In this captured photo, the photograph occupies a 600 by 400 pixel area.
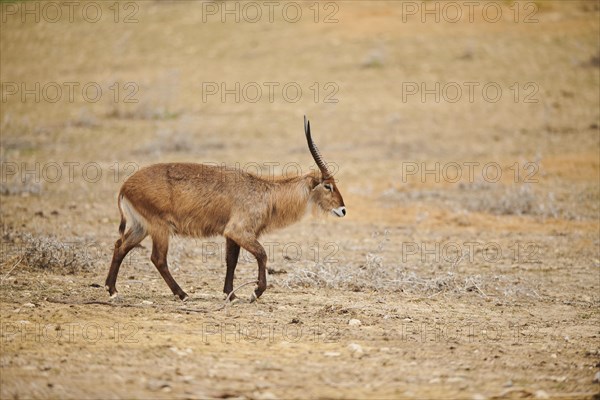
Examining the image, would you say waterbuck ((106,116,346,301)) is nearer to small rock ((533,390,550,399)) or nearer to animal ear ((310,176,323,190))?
animal ear ((310,176,323,190))

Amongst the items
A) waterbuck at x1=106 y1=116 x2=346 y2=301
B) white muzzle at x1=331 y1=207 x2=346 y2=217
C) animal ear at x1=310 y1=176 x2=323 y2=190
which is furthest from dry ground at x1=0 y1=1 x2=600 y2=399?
animal ear at x1=310 y1=176 x2=323 y2=190

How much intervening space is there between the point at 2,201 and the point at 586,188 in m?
9.98

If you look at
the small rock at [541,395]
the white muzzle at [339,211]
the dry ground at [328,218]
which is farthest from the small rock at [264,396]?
the white muzzle at [339,211]

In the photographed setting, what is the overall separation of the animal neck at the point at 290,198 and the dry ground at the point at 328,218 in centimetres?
68

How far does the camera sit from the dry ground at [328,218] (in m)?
5.68

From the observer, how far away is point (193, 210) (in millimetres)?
7855

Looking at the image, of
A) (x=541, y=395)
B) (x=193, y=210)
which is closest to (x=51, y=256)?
(x=193, y=210)

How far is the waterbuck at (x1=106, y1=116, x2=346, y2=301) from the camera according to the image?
775 cm

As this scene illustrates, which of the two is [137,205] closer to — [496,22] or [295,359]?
[295,359]

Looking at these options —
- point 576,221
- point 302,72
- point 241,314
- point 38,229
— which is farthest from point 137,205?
point 302,72

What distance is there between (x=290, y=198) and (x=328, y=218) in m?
4.32

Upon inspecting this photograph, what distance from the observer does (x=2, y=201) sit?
12.9 meters

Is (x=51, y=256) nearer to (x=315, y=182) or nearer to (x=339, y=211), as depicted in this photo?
(x=315, y=182)

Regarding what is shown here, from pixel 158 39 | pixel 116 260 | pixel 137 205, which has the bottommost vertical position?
pixel 116 260
